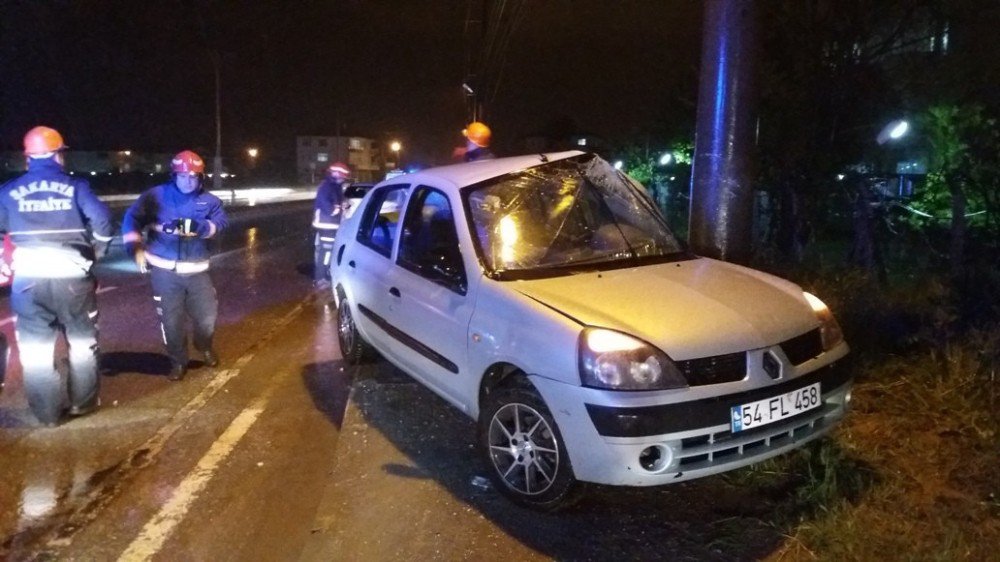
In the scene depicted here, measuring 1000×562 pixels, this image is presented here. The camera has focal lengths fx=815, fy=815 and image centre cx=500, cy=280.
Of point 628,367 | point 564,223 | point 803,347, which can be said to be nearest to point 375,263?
point 564,223

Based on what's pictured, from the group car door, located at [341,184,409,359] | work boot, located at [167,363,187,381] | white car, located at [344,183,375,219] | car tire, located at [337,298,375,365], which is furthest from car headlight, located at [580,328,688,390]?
white car, located at [344,183,375,219]

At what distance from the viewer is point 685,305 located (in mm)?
3771

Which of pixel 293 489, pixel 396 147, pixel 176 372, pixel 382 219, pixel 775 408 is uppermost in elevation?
pixel 396 147

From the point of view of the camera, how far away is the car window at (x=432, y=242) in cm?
447

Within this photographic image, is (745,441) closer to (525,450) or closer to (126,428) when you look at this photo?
(525,450)

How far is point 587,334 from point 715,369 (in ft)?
1.85

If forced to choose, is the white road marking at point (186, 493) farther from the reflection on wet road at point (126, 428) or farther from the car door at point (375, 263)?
the car door at point (375, 263)

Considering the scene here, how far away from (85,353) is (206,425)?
94cm

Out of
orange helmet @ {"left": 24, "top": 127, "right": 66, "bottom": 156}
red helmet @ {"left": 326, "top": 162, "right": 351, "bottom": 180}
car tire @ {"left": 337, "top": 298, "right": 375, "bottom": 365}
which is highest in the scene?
orange helmet @ {"left": 24, "top": 127, "right": 66, "bottom": 156}

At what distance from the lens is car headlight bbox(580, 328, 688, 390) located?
3.39 meters

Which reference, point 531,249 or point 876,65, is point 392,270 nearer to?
point 531,249

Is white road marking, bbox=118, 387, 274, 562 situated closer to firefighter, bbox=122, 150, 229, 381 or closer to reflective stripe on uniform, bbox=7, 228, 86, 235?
firefighter, bbox=122, 150, 229, 381

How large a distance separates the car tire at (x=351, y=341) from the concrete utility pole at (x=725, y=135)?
2624 millimetres

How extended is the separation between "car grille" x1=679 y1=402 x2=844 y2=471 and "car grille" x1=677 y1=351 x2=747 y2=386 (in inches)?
8.9
